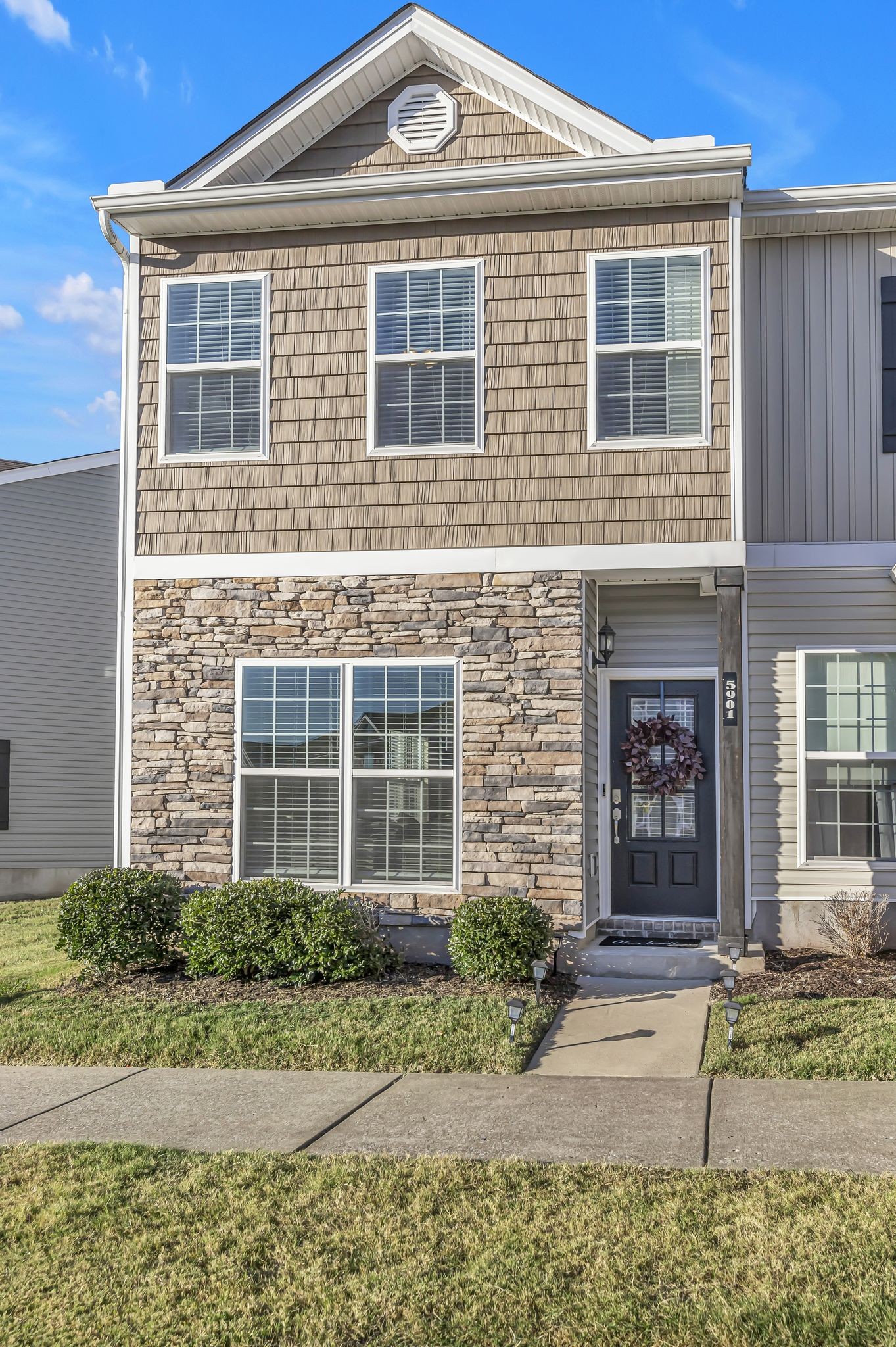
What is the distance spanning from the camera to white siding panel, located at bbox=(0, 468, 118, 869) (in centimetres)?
1505

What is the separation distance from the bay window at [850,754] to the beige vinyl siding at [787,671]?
11 cm

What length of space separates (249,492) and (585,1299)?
280 inches

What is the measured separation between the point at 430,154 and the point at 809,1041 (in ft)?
23.9

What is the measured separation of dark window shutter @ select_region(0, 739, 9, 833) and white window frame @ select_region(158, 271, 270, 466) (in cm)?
656

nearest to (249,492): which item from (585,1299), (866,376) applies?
(866,376)

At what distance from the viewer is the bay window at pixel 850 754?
31.1ft

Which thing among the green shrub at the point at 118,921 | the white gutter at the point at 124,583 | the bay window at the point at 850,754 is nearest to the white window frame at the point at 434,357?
the white gutter at the point at 124,583

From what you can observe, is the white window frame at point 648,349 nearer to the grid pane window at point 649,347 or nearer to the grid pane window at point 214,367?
the grid pane window at point 649,347

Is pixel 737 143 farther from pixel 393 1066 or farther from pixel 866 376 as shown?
pixel 393 1066

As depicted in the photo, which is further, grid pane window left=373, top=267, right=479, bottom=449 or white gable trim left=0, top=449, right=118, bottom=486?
white gable trim left=0, top=449, right=118, bottom=486

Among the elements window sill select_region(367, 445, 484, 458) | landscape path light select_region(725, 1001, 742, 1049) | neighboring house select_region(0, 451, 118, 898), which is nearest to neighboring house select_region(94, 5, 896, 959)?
window sill select_region(367, 445, 484, 458)

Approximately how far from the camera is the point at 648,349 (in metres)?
9.07

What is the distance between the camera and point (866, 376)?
387 inches

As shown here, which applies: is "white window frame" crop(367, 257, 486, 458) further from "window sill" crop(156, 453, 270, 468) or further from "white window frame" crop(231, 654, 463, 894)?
"white window frame" crop(231, 654, 463, 894)
